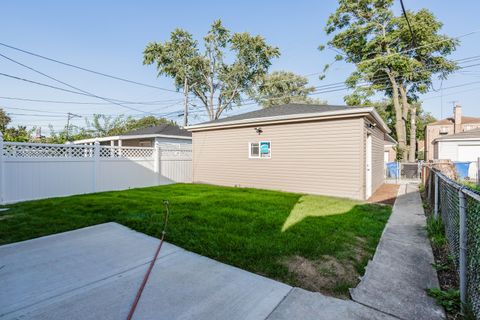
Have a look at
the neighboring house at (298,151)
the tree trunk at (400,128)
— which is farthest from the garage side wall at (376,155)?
the tree trunk at (400,128)

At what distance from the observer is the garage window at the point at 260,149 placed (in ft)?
30.7

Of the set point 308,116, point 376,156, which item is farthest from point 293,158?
point 376,156

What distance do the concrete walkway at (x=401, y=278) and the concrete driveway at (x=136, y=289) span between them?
9.9 inches

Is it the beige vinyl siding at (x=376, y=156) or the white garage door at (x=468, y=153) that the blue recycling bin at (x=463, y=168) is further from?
the beige vinyl siding at (x=376, y=156)

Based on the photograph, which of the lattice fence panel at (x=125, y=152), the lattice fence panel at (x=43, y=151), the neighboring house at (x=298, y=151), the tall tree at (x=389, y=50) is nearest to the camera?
the lattice fence panel at (x=43, y=151)

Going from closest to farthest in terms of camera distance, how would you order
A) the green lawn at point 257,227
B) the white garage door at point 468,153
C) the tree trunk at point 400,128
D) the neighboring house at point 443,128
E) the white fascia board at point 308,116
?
the green lawn at point 257,227
the white fascia board at point 308,116
the white garage door at point 468,153
the tree trunk at point 400,128
the neighboring house at point 443,128

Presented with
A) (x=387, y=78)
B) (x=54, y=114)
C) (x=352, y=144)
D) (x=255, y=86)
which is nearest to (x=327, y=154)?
(x=352, y=144)

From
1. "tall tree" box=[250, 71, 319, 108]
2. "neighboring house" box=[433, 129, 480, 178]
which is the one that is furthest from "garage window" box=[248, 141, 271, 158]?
"neighboring house" box=[433, 129, 480, 178]

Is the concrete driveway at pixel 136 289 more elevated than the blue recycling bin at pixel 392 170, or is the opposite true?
the blue recycling bin at pixel 392 170

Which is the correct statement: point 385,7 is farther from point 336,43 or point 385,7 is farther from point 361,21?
point 336,43

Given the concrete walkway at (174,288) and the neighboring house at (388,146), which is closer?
the concrete walkway at (174,288)

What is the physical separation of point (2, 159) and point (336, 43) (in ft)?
75.0

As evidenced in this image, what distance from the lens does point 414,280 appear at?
104 inches

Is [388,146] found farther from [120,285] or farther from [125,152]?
Answer: [120,285]
